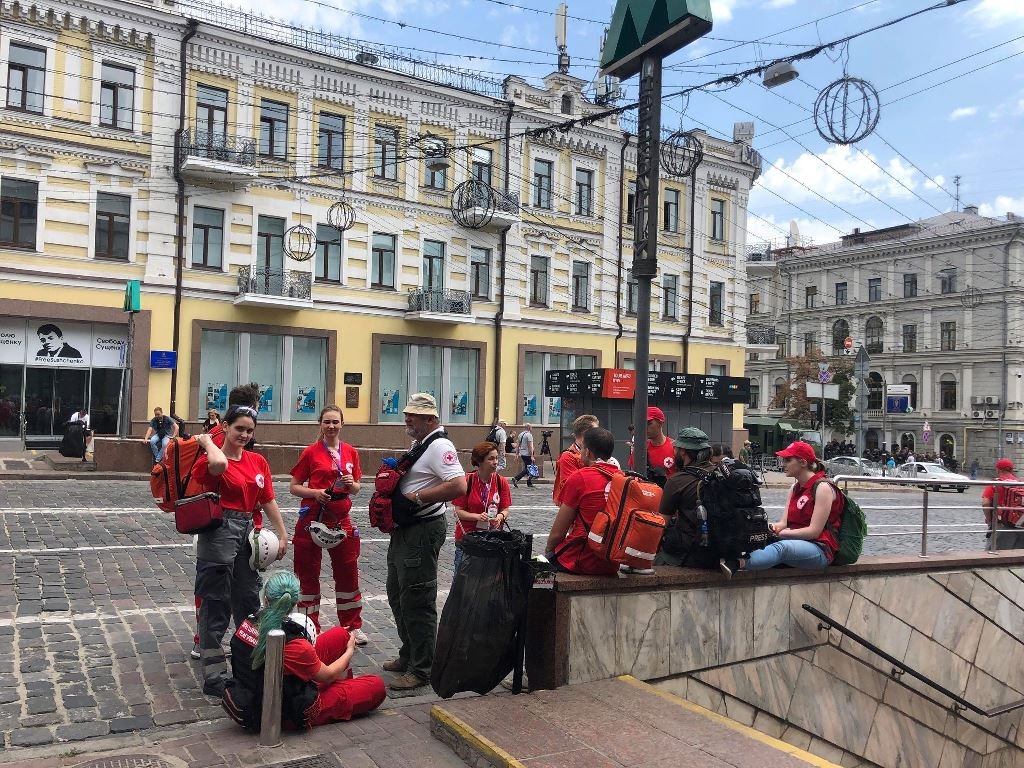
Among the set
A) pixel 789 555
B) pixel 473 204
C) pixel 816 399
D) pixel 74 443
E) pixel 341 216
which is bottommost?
pixel 74 443

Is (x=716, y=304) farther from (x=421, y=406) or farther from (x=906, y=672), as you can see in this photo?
(x=421, y=406)

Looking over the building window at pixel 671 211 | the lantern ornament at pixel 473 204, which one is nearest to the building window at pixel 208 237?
the lantern ornament at pixel 473 204

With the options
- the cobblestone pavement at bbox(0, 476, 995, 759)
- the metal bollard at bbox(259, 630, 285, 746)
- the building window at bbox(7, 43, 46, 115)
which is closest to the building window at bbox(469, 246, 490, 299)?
the building window at bbox(7, 43, 46, 115)

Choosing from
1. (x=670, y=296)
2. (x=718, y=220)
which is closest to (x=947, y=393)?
(x=718, y=220)

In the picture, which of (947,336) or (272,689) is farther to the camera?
(947,336)

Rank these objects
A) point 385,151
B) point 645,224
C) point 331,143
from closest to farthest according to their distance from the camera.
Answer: point 645,224
point 331,143
point 385,151

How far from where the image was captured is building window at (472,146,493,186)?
31.9 meters

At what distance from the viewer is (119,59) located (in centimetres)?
2464

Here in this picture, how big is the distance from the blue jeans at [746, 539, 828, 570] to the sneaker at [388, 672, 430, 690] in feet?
9.08

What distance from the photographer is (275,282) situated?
1071 inches

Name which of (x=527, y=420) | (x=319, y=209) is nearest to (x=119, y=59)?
(x=319, y=209)

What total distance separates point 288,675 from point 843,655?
5503 millimetres

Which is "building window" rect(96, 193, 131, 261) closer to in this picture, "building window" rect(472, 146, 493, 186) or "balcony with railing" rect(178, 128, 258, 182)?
"balcony with railing" rect(178, 128, 258, 182)

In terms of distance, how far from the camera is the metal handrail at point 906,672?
774 cm
